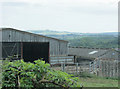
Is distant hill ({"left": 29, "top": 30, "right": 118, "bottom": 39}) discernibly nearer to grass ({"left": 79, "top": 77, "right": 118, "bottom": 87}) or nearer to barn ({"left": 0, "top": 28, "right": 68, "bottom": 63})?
barn ({"left": 0, "top": 28, "right": 68, "bottom": 63})

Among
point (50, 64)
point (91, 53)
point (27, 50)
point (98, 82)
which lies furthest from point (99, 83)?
point (91, 53)

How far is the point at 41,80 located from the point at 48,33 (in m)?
19.1

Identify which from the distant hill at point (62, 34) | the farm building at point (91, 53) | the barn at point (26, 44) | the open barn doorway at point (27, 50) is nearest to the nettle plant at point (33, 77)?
the barn at point (26, 44)

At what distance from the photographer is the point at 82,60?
27.4 metres

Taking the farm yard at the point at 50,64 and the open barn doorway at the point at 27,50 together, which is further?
the open barn doorway at the point at 27,50

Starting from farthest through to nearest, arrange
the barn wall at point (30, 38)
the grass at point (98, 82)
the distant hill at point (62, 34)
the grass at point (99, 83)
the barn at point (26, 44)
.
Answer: the distant hill at point (62, 34) → the barn at point (26, 44) → the barn wall at point (30, 38) → the grass at point (98, 82) → the grass at point (99, 83)

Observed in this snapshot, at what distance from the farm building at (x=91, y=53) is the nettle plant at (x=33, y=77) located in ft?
74.1

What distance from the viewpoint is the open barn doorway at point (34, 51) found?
19.8m

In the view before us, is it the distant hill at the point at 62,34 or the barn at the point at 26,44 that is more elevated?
the distant hill at the point at 62,34

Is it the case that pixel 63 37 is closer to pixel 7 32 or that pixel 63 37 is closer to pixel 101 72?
pixel 7 32

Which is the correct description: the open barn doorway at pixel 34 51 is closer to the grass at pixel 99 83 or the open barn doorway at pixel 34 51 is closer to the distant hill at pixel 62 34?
the distant hill at pixel 62 34

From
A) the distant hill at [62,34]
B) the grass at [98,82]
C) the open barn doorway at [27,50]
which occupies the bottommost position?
the grass at [98,82]

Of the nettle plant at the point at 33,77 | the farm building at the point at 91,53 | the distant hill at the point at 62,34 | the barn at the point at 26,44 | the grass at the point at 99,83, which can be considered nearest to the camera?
the nettle plant at the point at 33,77

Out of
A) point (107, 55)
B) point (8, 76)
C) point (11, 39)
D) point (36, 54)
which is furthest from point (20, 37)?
point (8, 76)
